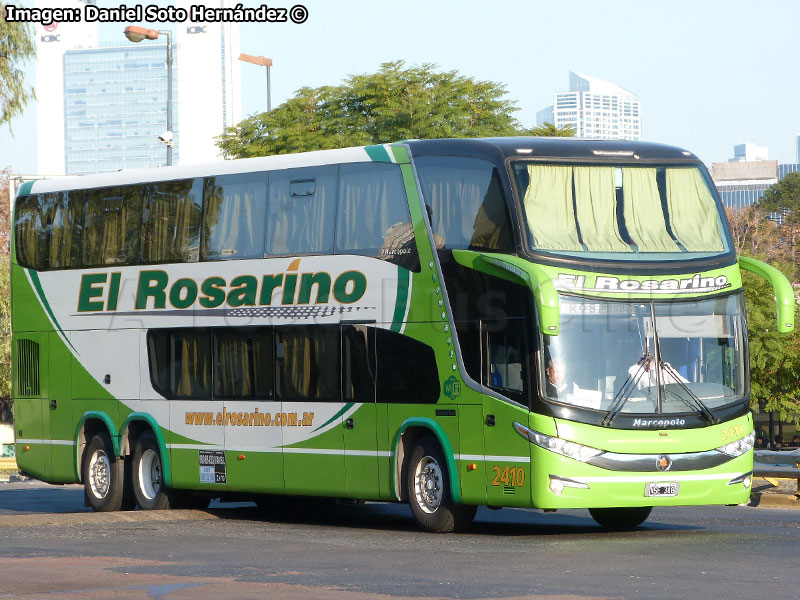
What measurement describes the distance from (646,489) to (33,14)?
2014 centimetres

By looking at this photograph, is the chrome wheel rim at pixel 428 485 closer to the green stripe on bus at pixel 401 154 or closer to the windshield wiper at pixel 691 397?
the windshield wiper at pixel 691 397

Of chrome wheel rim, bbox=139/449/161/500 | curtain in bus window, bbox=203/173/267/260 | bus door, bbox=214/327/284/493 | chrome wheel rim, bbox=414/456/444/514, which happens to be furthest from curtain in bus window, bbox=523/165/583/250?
chrome wheel rim, bbox=139/449/161/500

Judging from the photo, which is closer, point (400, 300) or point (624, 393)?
point (624, 393)

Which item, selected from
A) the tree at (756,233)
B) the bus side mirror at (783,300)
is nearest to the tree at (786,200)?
the tree at (756,233)

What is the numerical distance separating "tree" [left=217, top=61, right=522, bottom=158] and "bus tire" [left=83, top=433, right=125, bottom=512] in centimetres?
2344

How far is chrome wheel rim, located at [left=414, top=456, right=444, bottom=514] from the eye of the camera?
17.2 meters

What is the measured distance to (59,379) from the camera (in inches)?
879

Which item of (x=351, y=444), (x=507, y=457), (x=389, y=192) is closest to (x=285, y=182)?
(x=389, y=192)

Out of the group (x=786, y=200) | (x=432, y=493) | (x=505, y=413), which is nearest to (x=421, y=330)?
(x=505, y=413)

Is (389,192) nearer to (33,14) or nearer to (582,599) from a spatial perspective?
(582,599)

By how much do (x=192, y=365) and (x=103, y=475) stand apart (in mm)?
2594

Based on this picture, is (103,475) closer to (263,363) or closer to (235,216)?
(263,363)

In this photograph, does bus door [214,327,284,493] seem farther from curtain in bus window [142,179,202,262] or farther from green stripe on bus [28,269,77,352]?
green stripe on bus [28,269,77,352]

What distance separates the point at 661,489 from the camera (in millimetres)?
16016
